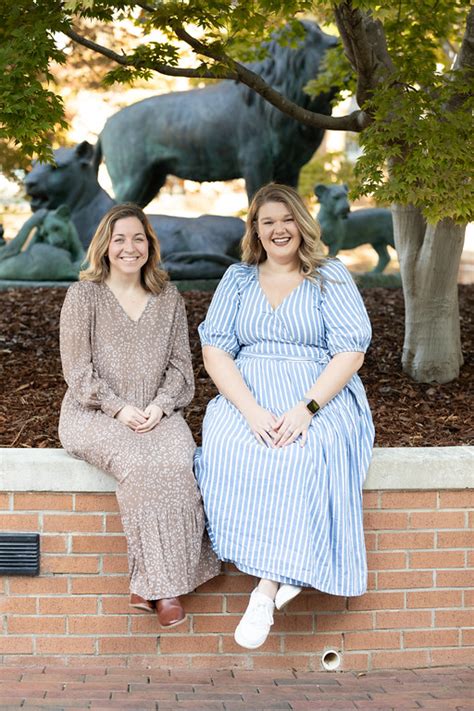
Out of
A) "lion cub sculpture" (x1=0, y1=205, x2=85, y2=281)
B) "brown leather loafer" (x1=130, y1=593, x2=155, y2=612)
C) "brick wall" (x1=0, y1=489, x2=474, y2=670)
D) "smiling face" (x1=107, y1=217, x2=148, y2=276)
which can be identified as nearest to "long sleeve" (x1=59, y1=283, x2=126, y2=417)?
"smiling face" (x1=107, y1=217, x2=148, y2=276)

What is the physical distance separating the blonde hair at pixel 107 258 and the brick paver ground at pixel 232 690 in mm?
1510

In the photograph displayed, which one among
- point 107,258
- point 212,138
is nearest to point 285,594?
point 107,258

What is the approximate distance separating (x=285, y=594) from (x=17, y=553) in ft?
3.36

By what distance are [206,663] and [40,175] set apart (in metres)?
7.07

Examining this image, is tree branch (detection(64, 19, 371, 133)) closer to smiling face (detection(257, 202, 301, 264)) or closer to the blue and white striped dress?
smiling face (detection(257, 202, 301, 264))

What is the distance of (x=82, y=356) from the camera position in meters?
4.16

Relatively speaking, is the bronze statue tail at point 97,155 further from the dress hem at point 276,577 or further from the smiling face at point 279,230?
the dress hem at point 276,577

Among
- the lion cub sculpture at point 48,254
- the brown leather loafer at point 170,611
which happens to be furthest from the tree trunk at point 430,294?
the lion cub sculpture at point 48,254

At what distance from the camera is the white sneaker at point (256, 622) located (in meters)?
3.68

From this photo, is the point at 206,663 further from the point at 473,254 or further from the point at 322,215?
the point at 473,254

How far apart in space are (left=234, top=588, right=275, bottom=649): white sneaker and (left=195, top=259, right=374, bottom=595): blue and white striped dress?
0.29 ft

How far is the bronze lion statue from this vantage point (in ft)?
33.4

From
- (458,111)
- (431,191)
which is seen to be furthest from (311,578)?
(458,111)

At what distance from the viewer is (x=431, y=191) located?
4594mm
